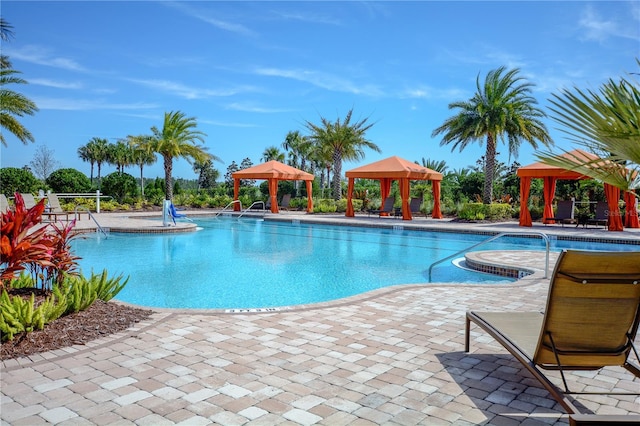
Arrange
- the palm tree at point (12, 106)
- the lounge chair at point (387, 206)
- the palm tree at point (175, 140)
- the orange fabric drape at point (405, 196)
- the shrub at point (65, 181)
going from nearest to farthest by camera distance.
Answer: the palm tree at point (12, 106), the orange fabric drape at point (405, 196), the lounge chair at point (387, 206), the palm tree at point (175, 140), the shrub at point (65, 181)

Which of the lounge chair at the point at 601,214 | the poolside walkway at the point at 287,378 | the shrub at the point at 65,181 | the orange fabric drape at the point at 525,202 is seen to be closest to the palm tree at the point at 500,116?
the orange fabric drape at the point at 525,202

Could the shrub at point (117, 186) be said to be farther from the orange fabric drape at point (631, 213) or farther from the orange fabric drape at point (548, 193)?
the orange fabric drape at point (631, 213)

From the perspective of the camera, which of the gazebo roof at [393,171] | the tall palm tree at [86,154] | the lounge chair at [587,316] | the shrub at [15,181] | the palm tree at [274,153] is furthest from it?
the tall palm tree at [86,154]

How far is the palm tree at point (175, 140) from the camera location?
2739 centimetres

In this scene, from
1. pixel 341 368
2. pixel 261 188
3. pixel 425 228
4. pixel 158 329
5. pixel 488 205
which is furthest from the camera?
pixel 261 188

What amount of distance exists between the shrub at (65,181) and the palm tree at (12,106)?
38.0ft

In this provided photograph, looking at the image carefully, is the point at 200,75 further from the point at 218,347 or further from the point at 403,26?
the point at 218,347

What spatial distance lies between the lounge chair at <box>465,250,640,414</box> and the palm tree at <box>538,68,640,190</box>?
0.48 m

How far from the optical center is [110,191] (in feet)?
91.5

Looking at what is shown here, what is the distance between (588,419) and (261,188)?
3130 centimetres

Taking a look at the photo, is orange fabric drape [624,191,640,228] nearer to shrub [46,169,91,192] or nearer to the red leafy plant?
the red leafy plant

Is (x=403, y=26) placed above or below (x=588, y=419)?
above

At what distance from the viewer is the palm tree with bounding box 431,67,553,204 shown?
1950cm

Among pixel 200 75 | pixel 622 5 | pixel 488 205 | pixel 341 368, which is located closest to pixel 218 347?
pixel 341 368
